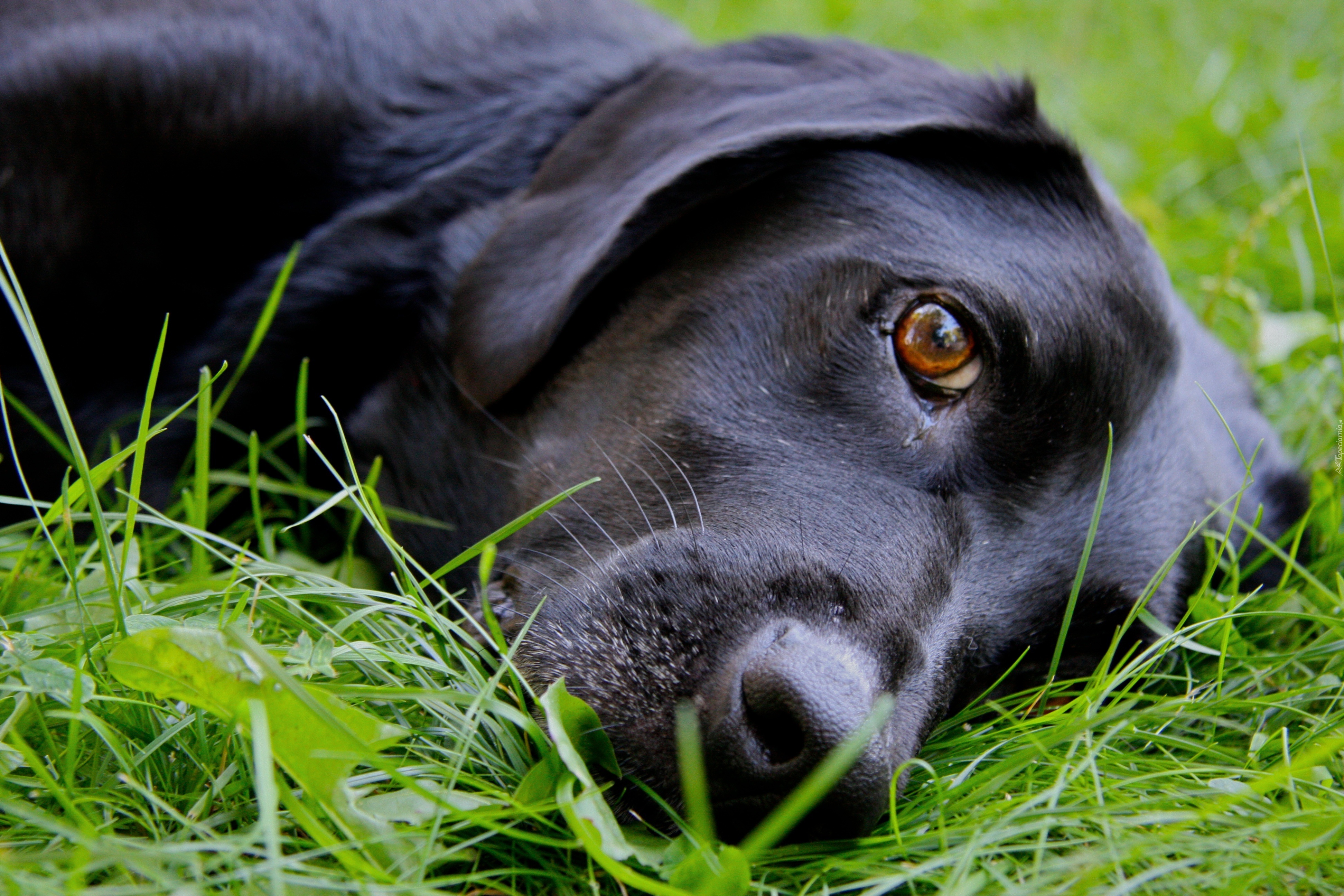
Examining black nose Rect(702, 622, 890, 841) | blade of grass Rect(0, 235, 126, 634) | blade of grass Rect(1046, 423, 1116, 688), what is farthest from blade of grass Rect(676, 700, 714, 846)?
blade of grass Rect(0, 235, 126, 634)

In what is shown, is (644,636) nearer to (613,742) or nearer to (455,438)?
(613,742)

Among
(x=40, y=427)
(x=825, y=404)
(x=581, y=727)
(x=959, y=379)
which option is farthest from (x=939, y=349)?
(x=40, y=427)

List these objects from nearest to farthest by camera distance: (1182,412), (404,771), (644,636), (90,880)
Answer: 1. (90,880)
2. (404,771)
3. (644,636)
4. (1182,412)

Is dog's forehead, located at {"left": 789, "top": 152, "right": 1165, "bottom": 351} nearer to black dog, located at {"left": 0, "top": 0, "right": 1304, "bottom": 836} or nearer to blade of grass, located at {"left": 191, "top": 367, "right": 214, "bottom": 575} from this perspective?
black dog, located at {"left": 0, "top": 0, "right": 1304, "bottom": 836}

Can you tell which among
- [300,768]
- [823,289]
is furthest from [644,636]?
[823,289]

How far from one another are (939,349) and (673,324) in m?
0.51

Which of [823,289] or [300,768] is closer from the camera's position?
[300,768]

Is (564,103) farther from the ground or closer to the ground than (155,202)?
farther from the ground

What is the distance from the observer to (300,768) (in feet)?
4.15

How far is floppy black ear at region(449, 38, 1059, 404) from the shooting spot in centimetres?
212

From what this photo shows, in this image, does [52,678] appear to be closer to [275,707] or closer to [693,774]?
[275,707]

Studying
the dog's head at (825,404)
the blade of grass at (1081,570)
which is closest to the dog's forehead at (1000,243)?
the dog's head at (825,404)

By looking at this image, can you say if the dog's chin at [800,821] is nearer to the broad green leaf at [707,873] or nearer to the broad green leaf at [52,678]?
the broad green leaf at [707,873]

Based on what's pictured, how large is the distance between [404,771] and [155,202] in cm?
160
